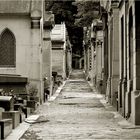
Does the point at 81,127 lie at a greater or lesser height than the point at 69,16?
lesser

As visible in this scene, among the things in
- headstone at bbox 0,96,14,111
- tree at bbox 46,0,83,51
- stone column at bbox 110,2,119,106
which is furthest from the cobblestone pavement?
tree at bbox 46,0,83,51

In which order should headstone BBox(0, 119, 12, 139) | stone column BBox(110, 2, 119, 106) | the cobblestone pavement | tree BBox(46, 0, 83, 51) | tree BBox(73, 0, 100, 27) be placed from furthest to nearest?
tree BBox(46, 0, 83, 51)
tree BBox(73, 0, 100, 27)
stone column BBox(110, 2, 119, 106)
the cobblestone pavement
headstone BBox(0, 119, 12, 139)

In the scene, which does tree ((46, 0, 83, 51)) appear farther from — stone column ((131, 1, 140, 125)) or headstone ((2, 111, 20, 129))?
headstone ((2, 111, 20, 129))

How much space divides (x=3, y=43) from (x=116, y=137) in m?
16.4

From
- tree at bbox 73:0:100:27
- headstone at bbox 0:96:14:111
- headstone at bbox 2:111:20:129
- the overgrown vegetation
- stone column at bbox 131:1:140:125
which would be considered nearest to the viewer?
headstone at bbox 2:111:20:129

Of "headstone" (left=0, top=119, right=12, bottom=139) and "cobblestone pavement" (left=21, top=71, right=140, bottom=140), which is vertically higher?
"headstone" (left=0, top=119, right=12, bottom=139)

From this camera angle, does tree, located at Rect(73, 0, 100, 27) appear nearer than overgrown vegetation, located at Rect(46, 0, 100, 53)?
Yes

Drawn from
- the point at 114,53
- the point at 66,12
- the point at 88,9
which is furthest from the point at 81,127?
the point at 66,12

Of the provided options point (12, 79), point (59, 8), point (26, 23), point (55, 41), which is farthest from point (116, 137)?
point (59, 8)

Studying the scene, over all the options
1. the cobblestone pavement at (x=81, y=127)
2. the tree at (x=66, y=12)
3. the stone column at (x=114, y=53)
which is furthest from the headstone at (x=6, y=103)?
the tree at (x=66, y=12)

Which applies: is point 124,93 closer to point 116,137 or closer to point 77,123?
point 77,123

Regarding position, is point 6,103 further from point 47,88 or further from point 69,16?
point 69,16

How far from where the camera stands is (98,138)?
14156mm

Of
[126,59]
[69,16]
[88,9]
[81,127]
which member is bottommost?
[81,127]
